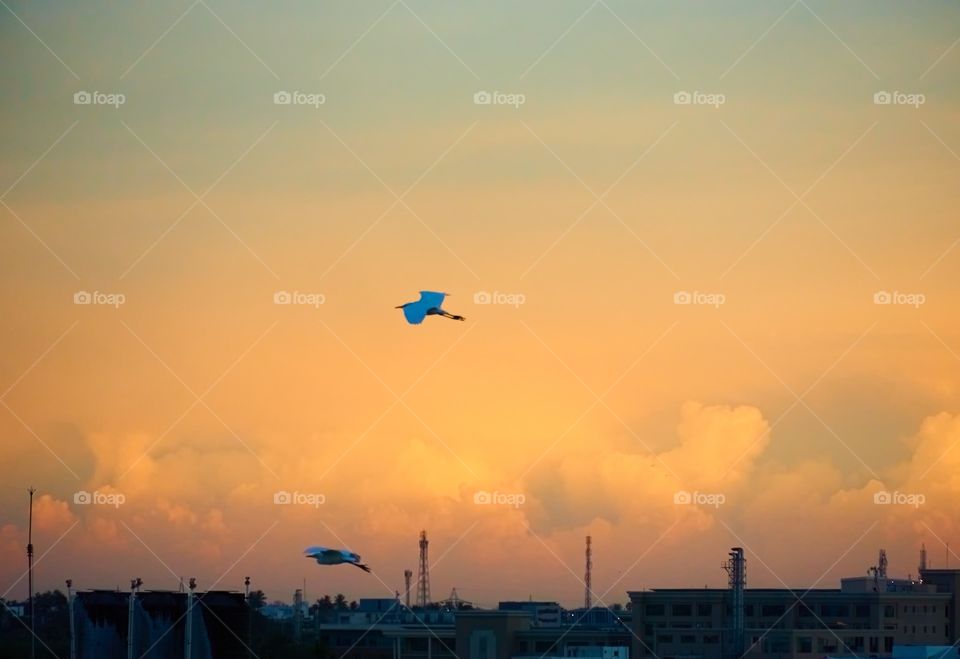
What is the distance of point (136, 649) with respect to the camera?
5778 centimetres

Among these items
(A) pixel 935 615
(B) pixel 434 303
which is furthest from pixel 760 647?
(B) pixel 434 303

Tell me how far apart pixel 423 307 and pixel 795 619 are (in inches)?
2528

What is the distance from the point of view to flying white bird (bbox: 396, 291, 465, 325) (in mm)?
58094

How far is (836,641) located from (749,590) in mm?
7523

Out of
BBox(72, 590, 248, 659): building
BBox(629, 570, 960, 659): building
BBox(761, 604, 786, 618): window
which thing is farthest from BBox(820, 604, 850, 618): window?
BBox(72, 590, 248, 659): building

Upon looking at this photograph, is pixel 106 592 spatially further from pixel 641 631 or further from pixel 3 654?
pixel 641 631

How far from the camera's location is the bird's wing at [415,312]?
58.0m

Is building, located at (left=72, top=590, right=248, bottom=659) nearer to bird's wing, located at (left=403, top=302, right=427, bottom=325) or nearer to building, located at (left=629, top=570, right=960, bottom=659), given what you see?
bird's wing, located at (left=403, top=302, right=427, bottom=325)

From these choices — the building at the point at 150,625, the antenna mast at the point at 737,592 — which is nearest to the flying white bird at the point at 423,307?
the building at the point at 150,625

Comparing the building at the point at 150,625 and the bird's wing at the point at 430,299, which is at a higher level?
the bird's wing at the point at 430,299

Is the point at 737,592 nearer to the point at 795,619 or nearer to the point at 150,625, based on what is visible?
the point at 795,619

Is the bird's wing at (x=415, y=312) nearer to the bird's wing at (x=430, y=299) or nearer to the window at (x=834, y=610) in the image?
the bird's wing at (x=430, y=299)

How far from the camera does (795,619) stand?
11650cm

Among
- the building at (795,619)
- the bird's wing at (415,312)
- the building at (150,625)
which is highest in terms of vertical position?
the bird's wing at (415,312)
